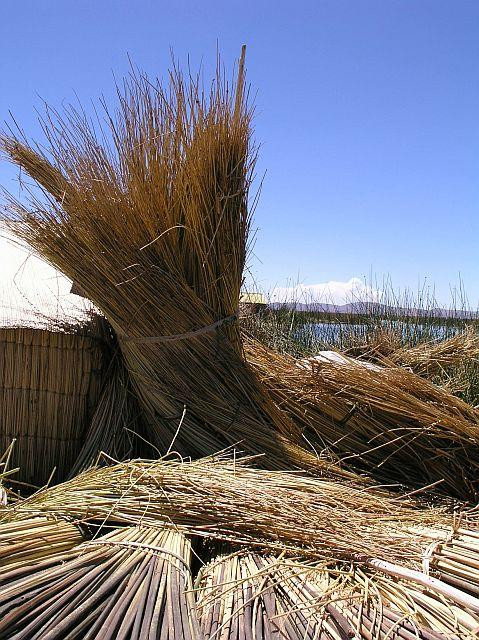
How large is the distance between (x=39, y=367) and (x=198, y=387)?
1.73 ft

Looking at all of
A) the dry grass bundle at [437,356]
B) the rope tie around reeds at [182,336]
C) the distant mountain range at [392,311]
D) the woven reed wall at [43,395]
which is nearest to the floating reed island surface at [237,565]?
the rope tie around reeds at [182,336]

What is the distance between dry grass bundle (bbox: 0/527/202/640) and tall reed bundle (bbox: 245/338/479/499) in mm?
865

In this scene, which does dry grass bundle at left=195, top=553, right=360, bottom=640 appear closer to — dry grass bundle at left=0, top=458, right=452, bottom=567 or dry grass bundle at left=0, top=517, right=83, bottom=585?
dry grass bundle at left=0, top=458, right=452, bottom=567

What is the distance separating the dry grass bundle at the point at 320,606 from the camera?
95cm

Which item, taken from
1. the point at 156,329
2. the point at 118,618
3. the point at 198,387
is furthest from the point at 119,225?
the point at 118,618

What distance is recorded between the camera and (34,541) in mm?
1135

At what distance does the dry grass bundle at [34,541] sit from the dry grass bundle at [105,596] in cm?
3

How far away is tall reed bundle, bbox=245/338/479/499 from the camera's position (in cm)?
189

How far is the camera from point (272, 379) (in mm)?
2070

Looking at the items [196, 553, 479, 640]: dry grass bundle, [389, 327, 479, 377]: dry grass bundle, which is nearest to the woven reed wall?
[196, 553, 479, 640]: dry grass bundle

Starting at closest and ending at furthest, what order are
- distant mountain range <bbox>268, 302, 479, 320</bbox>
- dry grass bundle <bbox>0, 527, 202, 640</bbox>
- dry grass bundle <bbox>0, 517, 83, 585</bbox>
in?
dry grass bundle <bbox>0, 527, 202, 640</bbox>
dry grass bundle <bbox>0, 517, 83, 585</bbox>
distant mountain range <bbox>268, 302, 479, 320</bbox>

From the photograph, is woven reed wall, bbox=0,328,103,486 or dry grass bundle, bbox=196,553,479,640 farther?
woven reed wall, bbox=0,328,103,486

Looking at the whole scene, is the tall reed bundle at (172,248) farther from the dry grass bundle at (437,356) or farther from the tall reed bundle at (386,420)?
the dry grass bundle at (437,356)

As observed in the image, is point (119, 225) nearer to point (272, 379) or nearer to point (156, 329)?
point (156, 329)
